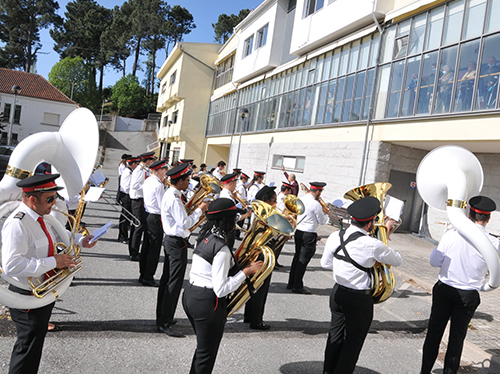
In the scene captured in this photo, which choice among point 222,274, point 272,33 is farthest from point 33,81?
point 222,274

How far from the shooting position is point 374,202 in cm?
355

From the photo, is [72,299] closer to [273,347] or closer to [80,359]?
[80,359]

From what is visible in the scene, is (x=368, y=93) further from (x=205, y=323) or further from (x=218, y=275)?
(x=205, y=323)

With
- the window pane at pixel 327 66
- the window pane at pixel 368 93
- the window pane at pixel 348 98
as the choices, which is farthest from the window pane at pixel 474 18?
the window pane at pixel 327 66

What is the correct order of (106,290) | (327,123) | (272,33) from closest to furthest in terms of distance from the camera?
(106,290) → (327,123) → (272,33)

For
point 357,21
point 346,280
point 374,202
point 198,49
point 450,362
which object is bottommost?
point 450,362

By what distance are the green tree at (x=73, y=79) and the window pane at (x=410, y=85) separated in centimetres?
4989

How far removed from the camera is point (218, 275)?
2.92 metres

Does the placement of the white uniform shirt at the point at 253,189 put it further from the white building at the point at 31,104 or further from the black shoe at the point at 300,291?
the white building at the point at 31,104

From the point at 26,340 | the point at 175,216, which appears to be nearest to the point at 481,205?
the point at 175,216

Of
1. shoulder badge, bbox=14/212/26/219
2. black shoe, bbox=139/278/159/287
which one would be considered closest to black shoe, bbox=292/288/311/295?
black shoe, bbox=139/278/159/287

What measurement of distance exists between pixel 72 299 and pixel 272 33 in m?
19.8

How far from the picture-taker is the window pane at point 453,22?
10.7m

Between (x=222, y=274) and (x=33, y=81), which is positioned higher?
(x=33, y=81)
